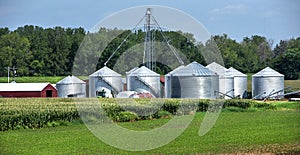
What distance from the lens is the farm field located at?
18703mm

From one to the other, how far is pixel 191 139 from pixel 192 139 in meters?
0.04

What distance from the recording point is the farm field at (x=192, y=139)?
1870cm

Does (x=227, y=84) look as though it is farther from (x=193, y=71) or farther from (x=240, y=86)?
(x=193, y=71)

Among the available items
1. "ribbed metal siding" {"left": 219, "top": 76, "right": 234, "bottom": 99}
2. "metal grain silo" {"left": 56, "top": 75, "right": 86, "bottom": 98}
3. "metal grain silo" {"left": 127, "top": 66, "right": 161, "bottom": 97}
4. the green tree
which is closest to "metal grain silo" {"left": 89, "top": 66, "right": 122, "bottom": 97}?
"metal grain silo" {"left": 127, "top": 66, "right": 161, "bottom": 97}

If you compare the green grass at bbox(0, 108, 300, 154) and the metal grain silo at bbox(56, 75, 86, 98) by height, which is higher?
the metal grain silo at bbox(56, 75, 86, 98)

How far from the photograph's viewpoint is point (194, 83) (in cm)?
4244

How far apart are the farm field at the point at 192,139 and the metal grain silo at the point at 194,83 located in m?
11.8

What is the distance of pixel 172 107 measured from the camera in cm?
3588

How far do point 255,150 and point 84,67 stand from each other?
55.6 m

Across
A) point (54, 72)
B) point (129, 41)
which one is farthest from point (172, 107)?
point (54, 72)

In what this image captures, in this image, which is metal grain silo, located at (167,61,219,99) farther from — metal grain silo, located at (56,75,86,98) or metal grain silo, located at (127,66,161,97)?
metal grain silo, located at (56,75,86,98)

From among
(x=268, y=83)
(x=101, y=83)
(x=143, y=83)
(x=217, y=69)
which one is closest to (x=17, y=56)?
(x=101, y=83)

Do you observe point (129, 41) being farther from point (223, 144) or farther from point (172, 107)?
point (223, 144)

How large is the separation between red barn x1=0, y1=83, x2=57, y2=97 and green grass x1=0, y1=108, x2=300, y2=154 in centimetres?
2374
